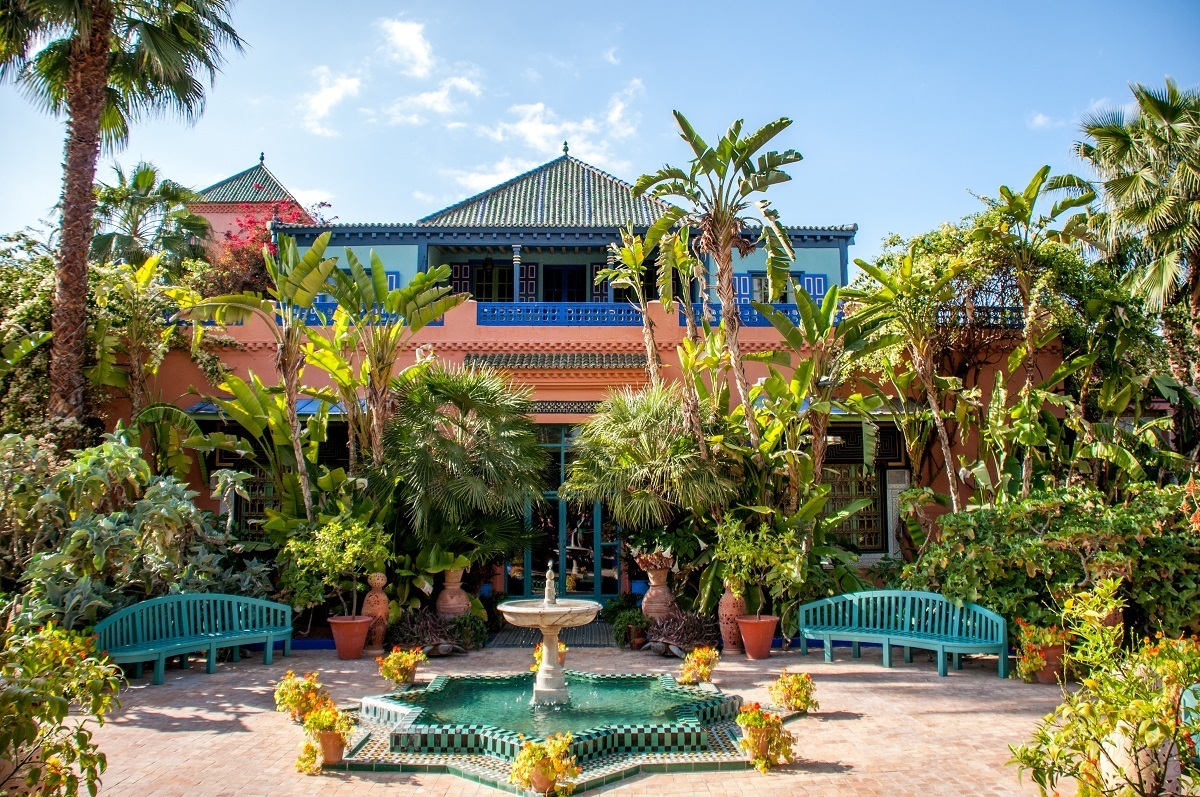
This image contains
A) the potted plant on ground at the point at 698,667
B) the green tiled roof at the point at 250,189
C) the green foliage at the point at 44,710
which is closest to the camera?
the green foliage at the point at 44,710

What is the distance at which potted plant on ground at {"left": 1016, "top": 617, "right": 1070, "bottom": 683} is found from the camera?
8539 millimetres

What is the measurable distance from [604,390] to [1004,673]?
23.7ft

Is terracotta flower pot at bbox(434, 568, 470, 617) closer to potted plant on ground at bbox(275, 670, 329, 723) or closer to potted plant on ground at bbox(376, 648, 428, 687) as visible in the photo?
potted plant on ground at bbox(376, 648, 428, 687)

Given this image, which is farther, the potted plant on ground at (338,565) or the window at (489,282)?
the window at (489,282)

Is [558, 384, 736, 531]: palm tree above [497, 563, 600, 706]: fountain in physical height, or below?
above

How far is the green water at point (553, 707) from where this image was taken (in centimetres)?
684

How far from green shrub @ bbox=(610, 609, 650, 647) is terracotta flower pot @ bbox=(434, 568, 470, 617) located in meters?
1.94

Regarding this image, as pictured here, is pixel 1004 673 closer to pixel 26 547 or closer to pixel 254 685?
pixel 254 685

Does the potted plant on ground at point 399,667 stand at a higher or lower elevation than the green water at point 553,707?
higher

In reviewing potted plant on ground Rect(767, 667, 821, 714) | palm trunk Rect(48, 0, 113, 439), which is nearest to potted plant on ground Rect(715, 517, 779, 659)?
potted plant on ground Rect(767, 667, 821, 714)

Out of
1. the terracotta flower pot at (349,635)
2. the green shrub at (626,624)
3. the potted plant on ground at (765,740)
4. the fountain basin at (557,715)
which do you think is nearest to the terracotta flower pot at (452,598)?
the terracotta flower pot at (349,635)

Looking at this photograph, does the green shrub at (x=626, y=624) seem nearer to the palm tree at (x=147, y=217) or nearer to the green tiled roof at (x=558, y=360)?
the green tiled roof at (x=558, y=360)

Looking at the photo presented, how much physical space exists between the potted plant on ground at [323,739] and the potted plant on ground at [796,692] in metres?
3.50

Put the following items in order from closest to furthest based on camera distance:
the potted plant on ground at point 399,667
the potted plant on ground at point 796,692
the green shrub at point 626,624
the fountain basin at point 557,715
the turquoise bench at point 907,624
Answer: the fountain basin at point 557,715 < the potted plant on ground at point 796,692 < the potted plant on ground at point 399,667 < the turquoise bench at point 907,624 < the green shrub at point 626,624
